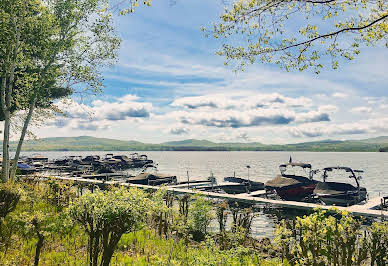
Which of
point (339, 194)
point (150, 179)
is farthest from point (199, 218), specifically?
point (150, 179)

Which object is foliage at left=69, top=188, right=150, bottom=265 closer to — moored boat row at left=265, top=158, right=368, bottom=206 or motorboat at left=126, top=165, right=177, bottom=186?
moored boat row at left=265, top=158, right=368, bottom=206

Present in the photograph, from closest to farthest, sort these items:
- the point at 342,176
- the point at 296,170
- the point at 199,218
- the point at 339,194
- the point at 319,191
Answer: the point at 199,218 < the point at 339,194 < the point at 319,191 < the point at 342,176 < the point at 296,170

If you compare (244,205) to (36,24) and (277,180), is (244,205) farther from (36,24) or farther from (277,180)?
(36,24)

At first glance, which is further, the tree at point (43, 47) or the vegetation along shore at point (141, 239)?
the tree at point (43, 47)

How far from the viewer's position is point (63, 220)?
7.01 meters

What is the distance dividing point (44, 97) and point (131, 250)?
14799mm

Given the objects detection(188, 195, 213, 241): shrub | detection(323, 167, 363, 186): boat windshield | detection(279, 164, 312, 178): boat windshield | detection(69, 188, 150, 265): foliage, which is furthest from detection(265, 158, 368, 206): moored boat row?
detection(69, 188, 150, 265): foliage

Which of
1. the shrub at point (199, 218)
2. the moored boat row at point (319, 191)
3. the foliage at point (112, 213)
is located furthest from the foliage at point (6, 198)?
the moored boat row at point (319, 191)

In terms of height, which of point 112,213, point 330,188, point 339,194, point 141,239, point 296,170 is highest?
point 112,213

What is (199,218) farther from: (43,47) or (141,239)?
(43,47)

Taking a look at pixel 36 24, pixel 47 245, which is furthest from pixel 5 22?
pixel 47 245

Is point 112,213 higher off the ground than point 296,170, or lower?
higher

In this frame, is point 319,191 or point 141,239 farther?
point 319,191

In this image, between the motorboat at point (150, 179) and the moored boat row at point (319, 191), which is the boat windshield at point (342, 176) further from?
the motorboat at point (150, 179)
